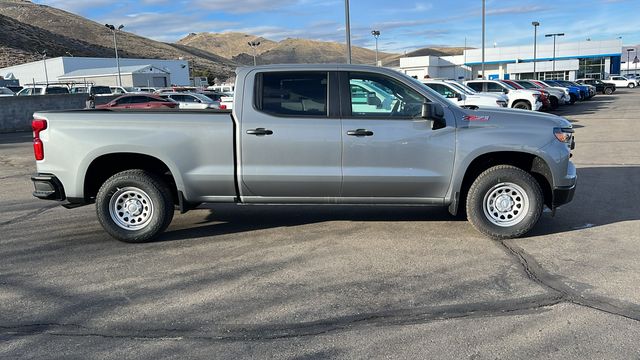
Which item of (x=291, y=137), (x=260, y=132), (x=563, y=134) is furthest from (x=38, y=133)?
(x=563, y=134)

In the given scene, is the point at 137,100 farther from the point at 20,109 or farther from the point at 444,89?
the point at 444,89

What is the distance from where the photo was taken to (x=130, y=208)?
20.6 ft

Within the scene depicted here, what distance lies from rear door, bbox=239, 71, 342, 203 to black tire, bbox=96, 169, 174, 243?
3.12ft

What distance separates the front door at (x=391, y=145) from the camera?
5.95 m

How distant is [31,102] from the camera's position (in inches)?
982

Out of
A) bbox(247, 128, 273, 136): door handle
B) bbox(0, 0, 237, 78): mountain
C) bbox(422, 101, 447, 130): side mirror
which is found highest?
bbox(0, 0, 237, 78): mountain

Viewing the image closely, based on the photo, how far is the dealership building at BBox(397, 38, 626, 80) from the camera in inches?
3268

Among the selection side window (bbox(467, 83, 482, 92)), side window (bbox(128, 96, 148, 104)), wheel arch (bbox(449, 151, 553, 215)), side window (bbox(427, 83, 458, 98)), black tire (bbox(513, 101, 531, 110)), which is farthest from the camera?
side window (bbox(467, 83, 482, 92))

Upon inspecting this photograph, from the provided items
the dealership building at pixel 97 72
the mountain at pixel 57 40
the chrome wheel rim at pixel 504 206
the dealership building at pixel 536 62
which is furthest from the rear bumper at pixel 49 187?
the mountain at pixel 57 40

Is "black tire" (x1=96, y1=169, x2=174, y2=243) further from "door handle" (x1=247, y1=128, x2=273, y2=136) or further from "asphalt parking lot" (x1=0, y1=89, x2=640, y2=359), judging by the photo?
"door handle" (x1=247, y1=128, x2=273, y2=136)

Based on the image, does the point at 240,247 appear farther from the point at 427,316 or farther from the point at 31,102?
the point at 31,102

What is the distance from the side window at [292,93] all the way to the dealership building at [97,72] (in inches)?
2364

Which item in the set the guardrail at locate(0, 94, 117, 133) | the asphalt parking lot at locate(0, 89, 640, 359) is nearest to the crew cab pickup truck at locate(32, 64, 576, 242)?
the asphalt parking lot at locate(0, 89, 640, 359)

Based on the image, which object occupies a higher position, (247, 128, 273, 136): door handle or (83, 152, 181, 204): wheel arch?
(247, 128, 273, 136): door handle
